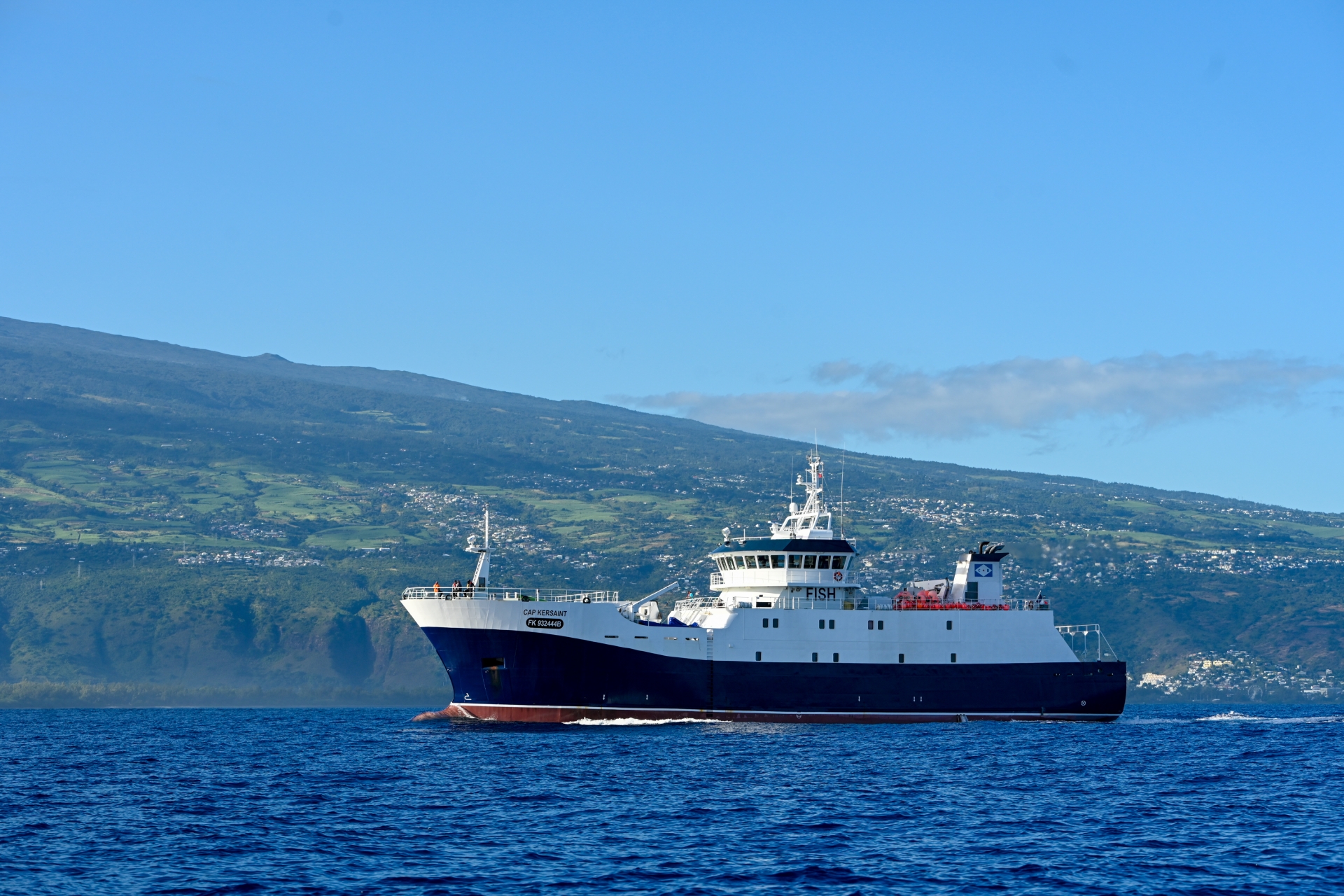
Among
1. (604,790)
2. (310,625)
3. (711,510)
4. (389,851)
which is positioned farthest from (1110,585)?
(389,851)

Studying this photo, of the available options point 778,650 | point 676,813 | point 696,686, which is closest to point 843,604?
point 778,650

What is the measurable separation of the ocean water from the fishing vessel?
235cm

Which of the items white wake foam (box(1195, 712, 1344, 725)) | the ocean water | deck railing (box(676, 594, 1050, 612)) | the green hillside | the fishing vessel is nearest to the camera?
the ocean water

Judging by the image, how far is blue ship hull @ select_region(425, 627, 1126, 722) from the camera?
191 feet

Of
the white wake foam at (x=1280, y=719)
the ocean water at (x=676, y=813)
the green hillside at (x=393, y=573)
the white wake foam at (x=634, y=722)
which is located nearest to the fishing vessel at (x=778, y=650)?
the white wake foam at (x=634, y=722)

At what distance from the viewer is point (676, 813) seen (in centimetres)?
3456

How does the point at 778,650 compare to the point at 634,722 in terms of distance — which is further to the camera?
the point at 778,650

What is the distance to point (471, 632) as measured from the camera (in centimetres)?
5831

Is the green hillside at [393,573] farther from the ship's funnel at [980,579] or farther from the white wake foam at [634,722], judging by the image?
the ship's funnel at [980,579]

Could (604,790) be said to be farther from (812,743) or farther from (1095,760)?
(1095,760)

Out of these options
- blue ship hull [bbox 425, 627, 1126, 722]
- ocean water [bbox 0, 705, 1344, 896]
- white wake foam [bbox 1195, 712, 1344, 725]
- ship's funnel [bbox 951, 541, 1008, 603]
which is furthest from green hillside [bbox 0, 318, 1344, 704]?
ocean water [bbox 0, 705, 1344, 896]

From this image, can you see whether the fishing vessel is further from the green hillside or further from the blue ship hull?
the green hillside

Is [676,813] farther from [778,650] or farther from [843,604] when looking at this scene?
[843,604]

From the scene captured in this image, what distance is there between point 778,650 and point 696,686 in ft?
12.8
